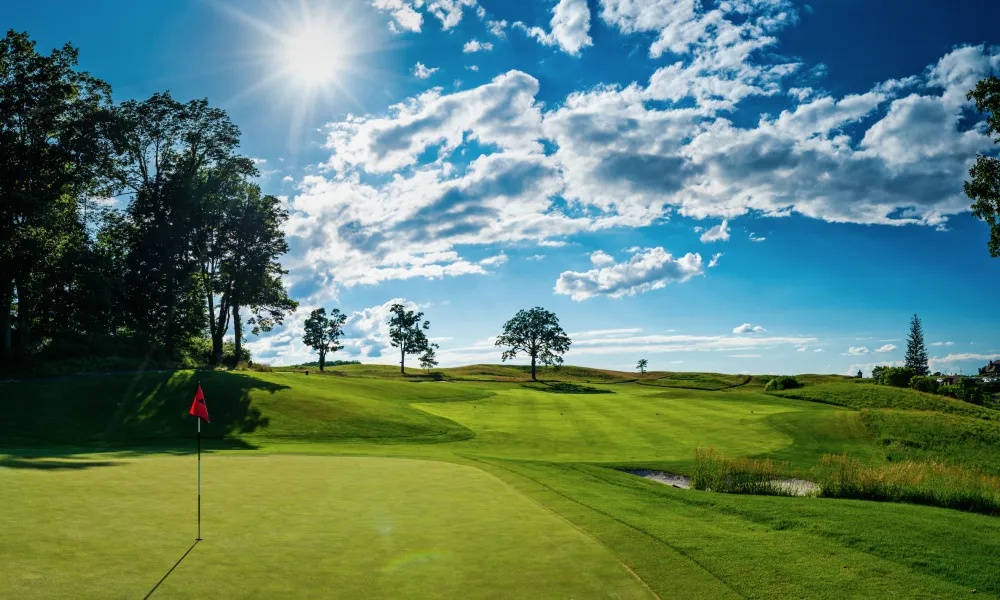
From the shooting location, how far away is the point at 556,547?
8.61 metres

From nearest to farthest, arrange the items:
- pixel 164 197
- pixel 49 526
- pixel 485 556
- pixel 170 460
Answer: pixel 485 556 < pixel 49 526 < pixel 170 460 < pixel 164 197

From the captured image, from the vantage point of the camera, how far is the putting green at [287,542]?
21.7ft

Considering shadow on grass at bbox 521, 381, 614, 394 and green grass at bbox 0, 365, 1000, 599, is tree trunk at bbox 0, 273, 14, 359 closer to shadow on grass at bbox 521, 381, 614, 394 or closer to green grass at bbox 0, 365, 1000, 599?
green grass at bbox 0, 365, 1000, 599

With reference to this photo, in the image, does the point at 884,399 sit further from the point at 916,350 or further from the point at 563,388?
the point at 916,350

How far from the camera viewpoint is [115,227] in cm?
4759

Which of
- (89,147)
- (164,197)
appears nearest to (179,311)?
(164,197)

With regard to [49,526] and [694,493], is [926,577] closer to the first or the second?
[694,493]

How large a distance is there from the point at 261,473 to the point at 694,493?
1140 cm

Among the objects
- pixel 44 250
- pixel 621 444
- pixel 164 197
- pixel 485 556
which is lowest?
pixel 621 444

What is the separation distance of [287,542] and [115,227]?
50.0 meters

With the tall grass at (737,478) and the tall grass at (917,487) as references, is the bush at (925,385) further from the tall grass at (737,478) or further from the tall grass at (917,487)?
the tall grass at (737,478)

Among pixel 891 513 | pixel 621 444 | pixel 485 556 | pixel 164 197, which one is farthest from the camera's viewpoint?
pixel 164 197

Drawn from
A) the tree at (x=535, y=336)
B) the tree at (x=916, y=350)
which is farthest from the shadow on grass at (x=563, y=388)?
the tree at (x=916, y=350)

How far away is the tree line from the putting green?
32848 millimetres
